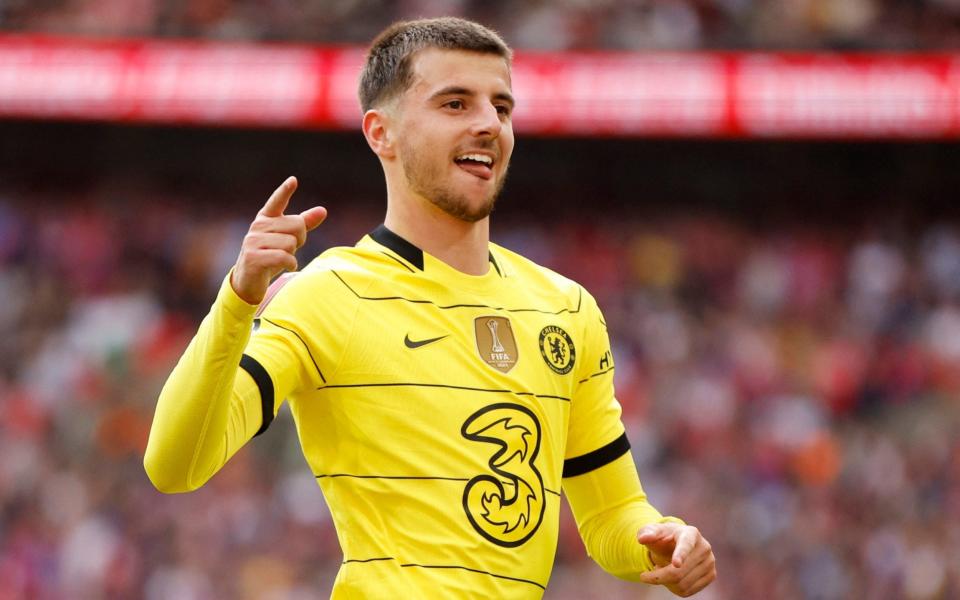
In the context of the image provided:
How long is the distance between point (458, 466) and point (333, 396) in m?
0.32

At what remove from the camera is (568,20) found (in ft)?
42.8

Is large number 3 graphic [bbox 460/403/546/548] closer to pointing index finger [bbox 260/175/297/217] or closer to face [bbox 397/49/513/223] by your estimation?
face [bbox 397/49/513/223]

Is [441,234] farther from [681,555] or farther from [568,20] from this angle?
[568,20]

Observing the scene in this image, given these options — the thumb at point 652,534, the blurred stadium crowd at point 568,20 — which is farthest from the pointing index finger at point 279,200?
the blurred stadium crowd at point 568,20

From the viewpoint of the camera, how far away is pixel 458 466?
10.0 feet

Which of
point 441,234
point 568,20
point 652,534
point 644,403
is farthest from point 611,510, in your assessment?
point 568,20

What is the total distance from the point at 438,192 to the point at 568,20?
10.1 meters

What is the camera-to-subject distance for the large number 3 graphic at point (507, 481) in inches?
121

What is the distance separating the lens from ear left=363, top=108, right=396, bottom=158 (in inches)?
133

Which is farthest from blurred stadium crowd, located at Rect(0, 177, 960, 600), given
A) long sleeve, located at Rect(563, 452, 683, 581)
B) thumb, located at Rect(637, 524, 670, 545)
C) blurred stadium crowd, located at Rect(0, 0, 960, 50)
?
thumb, located at Rect(637, 524, 670, 545)

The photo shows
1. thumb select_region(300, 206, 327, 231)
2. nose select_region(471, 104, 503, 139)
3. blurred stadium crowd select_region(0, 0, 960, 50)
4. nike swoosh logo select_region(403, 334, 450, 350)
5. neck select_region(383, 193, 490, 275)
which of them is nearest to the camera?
thumb select_region(300, 206, 327, 231)

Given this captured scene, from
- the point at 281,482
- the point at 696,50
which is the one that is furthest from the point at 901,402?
the point at 281,482

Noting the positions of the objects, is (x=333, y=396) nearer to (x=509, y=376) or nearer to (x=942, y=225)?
(x=509, y=376)

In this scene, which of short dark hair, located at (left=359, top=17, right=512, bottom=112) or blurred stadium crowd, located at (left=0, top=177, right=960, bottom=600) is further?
blurred stadium crowd, located at (left=0, top=177, right=960, bottom=600)
